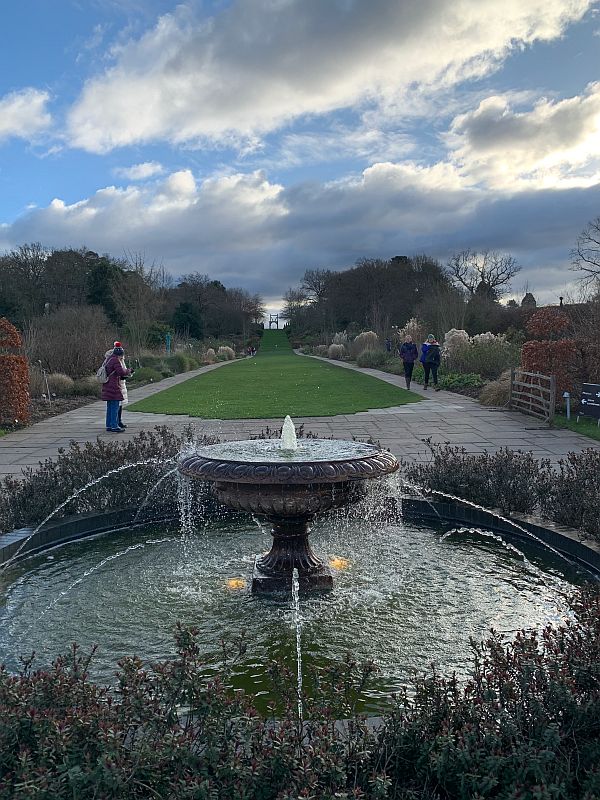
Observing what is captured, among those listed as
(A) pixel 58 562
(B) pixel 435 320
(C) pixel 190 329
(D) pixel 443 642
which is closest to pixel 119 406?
(A) pixel 58 562

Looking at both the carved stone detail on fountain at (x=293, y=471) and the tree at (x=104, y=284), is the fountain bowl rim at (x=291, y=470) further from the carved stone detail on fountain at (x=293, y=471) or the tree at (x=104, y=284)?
the tree at (x=104, y=284)

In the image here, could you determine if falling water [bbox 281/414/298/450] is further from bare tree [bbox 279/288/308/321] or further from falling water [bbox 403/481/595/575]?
bare tree [bbox 279/288/308/321]

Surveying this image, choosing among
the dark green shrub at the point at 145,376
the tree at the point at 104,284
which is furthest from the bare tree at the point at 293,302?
the dark green shrub at the point at 145,376

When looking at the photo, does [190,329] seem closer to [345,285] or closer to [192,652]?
[345,285]

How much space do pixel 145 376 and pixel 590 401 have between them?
729 inches

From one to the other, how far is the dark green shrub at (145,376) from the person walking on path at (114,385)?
13.8 m

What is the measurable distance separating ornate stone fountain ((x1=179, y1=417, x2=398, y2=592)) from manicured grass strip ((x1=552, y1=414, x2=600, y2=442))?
7882 mm

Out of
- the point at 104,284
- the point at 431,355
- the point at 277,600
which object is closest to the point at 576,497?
the point at 277,600

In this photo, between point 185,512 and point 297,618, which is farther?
point 185,512

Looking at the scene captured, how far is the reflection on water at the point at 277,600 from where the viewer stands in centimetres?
392

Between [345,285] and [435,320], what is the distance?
3791 centimetres

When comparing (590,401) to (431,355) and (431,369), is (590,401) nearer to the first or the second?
(431,355)

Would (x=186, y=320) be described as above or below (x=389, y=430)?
above

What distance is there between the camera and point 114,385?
12547 millimetres
